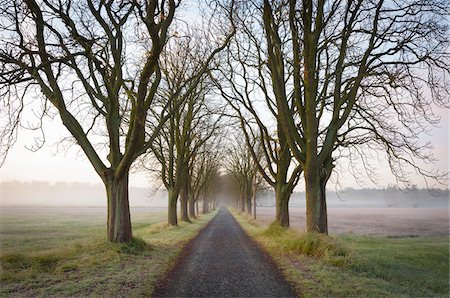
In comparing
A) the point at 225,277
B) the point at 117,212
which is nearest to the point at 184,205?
the point at 117,212

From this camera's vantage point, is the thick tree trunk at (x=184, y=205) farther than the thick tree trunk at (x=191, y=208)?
No

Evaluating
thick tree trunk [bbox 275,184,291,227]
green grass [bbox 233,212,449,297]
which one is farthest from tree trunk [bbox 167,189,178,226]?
green grass [bbox 233,212,449,297]

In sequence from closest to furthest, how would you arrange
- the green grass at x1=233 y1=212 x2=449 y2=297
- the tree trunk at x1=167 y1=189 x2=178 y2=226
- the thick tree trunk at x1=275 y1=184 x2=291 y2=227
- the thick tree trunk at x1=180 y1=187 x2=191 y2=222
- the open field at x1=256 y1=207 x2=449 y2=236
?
1. the green grass at x1=233 y1=212 x2=449 y2=297
2. the thick tree trunk at x1=275 y1=184 x2=291 y2=227
3. the tree trunk at x1=167 y1=189 x2=178 y2=226
4. the open field at x1=256 y1=207 x2=449 y2=236
5. the thick tree trunk at x1=180 y1=187 x2=191 y2=222

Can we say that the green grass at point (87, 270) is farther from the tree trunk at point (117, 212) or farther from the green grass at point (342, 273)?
the green grass at point (342, 273)

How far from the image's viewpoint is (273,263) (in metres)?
10.6

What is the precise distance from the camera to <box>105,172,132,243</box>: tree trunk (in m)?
13.0

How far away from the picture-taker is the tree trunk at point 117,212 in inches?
511

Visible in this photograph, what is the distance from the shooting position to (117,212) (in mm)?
13242

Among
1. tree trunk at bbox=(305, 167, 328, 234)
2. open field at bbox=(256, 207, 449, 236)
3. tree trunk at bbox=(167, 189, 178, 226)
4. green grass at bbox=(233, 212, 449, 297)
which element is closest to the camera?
green grass at bbox=(233, 212, 449, 297)

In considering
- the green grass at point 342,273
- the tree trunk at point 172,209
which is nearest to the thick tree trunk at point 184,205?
the tree trunk at point 172,209

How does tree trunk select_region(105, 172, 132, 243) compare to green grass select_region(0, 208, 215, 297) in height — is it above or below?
above

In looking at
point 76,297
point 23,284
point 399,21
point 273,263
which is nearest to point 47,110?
point 23,284

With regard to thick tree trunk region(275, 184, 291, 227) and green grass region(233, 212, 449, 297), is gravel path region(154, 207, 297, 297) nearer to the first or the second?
green grass region(233, 212, 449, 297)

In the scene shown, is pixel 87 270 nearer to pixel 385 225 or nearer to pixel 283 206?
pixel 283 206
